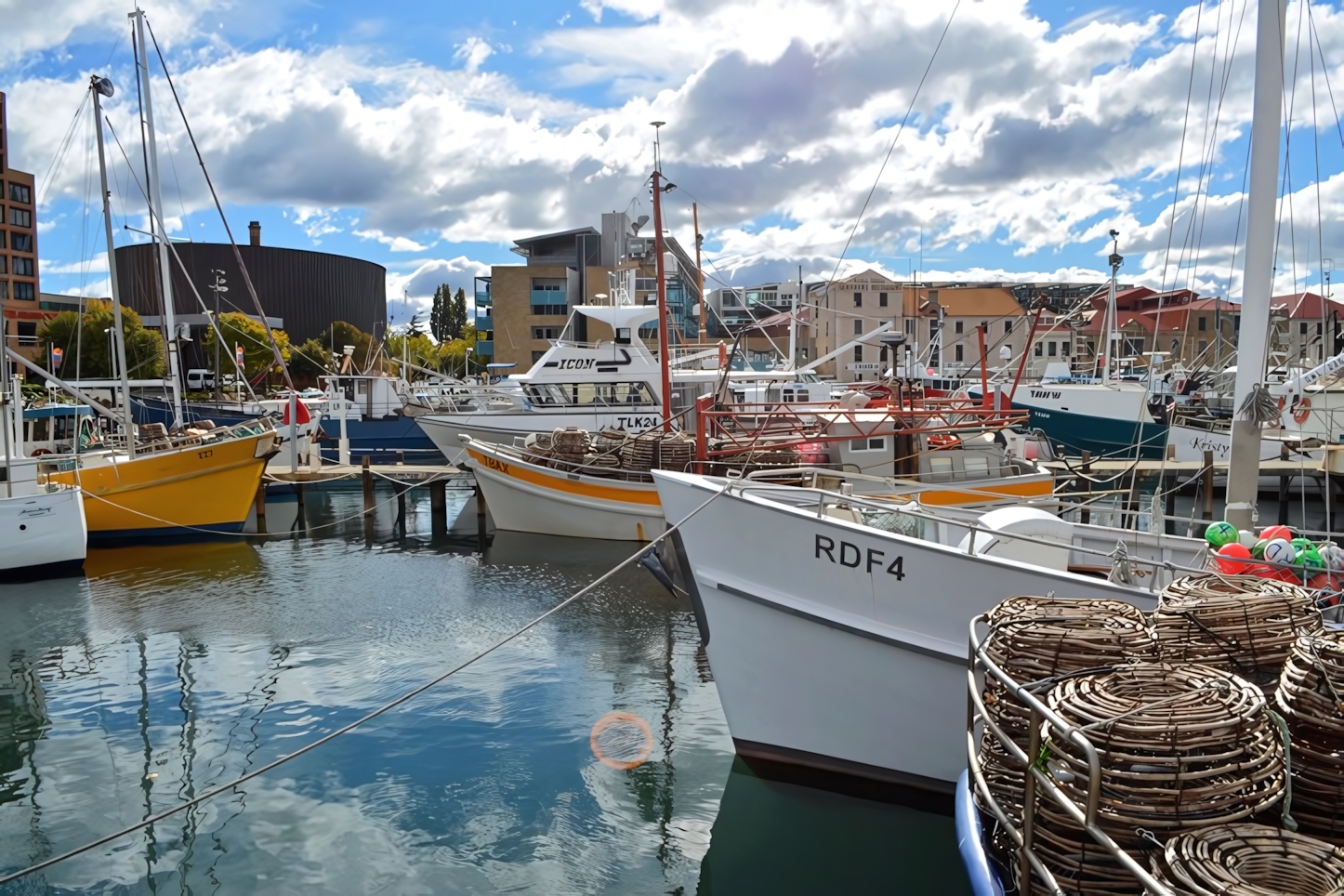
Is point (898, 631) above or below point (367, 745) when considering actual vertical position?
above

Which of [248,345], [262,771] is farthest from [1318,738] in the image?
[248,345]

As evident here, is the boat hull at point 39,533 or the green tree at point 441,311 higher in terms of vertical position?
the green tree at point 441,311

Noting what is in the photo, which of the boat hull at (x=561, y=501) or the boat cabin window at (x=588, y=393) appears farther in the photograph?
the boat cabin window at (x=588, y=393)

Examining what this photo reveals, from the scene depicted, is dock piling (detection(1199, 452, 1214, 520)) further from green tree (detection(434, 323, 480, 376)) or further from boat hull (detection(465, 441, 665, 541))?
green tree (detection(434, 323, 480, 376))

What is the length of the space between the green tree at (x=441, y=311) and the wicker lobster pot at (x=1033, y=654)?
88734 millimetres

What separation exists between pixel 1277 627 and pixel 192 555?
773 inches

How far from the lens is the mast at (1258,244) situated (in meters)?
7.81

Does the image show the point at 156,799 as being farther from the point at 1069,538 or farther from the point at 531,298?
the point at 531,298

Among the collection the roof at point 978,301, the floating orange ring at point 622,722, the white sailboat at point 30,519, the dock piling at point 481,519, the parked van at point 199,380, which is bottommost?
the floating orange ring at point 622,722

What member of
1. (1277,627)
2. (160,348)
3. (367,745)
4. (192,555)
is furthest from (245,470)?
(160,348)

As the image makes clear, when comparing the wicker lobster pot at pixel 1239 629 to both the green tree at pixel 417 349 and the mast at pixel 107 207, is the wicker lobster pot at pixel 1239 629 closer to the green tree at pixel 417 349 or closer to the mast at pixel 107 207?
the mast at pixel 107 207

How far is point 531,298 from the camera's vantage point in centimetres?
6525

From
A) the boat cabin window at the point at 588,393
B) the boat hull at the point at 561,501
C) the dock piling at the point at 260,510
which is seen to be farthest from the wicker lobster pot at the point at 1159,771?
the dock piling at the point at 260,510

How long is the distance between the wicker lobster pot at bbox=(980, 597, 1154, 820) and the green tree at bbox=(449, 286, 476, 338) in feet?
287
